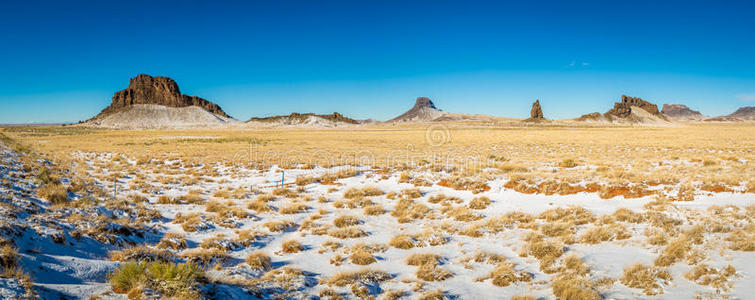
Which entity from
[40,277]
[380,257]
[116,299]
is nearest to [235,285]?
[116,299]

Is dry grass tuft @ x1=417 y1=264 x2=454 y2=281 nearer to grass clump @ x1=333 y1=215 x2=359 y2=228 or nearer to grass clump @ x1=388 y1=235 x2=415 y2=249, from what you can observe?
grass clump @ x1=388 y1=235 x2=415 y2=249

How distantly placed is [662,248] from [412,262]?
522 cm

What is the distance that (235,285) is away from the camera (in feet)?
17.6

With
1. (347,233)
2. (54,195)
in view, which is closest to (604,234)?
(347,233)

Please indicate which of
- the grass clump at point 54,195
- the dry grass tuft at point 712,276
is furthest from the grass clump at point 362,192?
the dry grass tuft at point 712,276

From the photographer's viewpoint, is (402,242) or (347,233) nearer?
(402,242)

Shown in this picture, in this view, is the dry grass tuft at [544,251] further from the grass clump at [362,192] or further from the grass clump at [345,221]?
the grass clump at [362,192]

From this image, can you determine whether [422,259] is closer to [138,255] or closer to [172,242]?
[138,255]

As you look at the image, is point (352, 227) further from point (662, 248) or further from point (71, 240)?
point (662, 248)

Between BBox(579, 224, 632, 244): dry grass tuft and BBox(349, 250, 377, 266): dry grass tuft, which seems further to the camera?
BBox(579, 224, 632, 244): dry grass tuft

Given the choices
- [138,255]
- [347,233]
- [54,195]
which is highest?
[54,195]

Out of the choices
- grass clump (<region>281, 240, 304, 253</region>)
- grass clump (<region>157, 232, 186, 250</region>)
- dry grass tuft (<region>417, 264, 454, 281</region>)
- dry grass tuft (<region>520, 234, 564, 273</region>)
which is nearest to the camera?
dry grass tuft (<region>417, 264, 454, 281</region>)

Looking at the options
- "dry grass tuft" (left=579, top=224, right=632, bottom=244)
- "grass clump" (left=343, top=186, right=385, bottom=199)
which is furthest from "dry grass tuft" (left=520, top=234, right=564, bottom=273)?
"grass clump" (left=343, top=186, right=385, bottom=199)

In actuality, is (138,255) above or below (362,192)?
above
